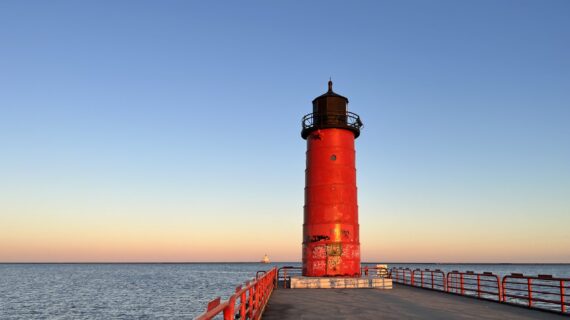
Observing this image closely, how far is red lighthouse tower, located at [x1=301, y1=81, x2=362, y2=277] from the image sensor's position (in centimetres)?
2355

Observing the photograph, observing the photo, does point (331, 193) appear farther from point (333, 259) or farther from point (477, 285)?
point (477, 285)

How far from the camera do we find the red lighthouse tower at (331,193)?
23547 mm

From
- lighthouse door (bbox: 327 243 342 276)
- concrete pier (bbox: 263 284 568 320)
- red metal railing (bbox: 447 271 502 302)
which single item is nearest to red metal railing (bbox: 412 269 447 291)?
red metal railing (bbox: 447 271 502 302)

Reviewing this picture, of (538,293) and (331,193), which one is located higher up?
(331,193)

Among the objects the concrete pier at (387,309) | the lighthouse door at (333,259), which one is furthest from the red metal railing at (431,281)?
the concrete pier at (387,309)

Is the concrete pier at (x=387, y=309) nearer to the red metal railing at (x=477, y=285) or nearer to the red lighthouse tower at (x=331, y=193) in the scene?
the red metal railing at (x=477, y=285)

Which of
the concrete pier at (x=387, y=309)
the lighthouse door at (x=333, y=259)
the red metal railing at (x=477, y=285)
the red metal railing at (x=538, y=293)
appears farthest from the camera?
the lighthouse door at (x=333, y=259)

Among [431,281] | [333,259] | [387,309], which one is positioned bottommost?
[431,281]

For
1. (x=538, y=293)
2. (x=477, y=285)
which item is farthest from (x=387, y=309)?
(x=538, y=293)

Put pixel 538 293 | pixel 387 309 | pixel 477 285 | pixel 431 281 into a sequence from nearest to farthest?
pixel 387 309, pixel 477 285, pixel 538 293, pixel 431 281

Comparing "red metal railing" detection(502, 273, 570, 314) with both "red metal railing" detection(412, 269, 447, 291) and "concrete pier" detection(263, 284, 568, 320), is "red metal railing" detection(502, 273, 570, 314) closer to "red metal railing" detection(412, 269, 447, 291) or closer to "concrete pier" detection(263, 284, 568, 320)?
"concrete pier" detection(263, 284, 568, 320)

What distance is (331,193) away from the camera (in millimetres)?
23984

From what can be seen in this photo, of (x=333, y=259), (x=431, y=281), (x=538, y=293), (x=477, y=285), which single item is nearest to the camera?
(x=477, y=285)

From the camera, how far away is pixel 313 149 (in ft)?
82.2
